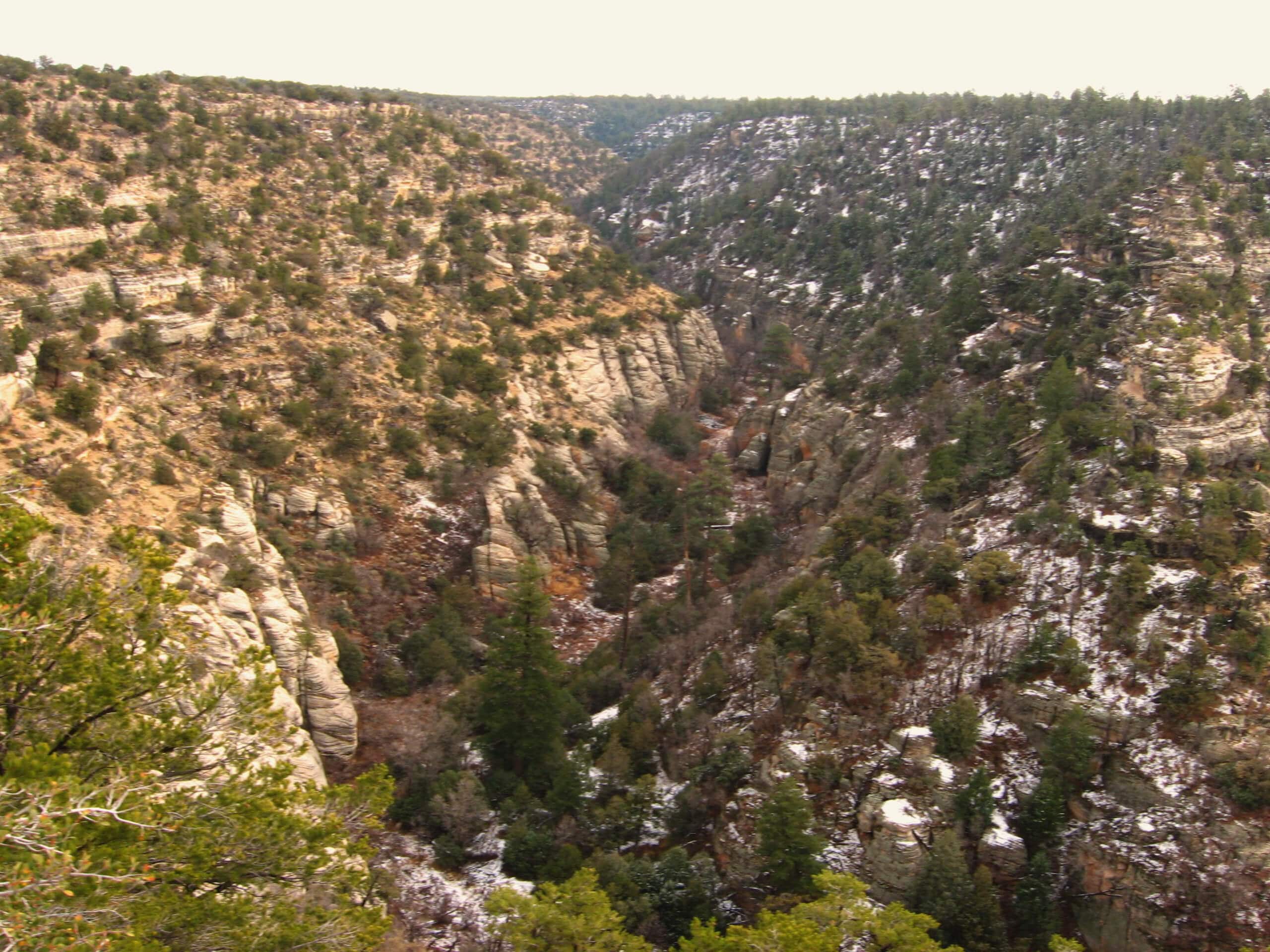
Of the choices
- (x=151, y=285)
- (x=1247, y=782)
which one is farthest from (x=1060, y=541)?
(x=151, y=285)

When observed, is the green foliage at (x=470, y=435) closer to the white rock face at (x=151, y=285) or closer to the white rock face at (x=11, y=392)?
the white rock face at (x=151, y=285)

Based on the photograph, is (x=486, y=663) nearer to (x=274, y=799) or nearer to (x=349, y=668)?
(x=349, y=668)

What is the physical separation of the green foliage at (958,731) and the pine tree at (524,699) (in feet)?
38.1

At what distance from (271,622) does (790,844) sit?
15847 mm

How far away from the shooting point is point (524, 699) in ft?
94.6

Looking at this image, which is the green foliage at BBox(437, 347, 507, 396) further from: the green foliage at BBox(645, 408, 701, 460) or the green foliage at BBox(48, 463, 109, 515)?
the green foliage at BBox(48, 463, 109, 515)

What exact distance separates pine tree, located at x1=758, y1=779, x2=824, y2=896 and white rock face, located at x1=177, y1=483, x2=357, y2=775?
12.2 meters

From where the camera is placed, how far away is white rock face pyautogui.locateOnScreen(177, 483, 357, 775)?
2398 centimetres

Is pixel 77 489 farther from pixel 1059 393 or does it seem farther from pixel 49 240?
pixel 1059 393

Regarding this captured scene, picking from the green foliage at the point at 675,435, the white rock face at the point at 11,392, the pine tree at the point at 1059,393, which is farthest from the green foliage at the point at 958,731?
the green foliage at the point at 675,435

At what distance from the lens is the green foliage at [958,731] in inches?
951

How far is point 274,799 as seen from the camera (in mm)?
11961

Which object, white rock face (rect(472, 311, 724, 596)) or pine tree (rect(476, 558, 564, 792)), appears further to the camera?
white rock face (rect(472, 311, 724, 596))

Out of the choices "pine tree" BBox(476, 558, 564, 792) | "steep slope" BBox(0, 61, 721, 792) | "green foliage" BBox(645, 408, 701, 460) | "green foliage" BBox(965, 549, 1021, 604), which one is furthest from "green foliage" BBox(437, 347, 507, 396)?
"green foliage" BBox(965, 549, 1021, 604)
